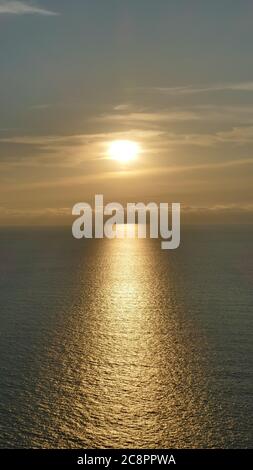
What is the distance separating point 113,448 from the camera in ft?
221

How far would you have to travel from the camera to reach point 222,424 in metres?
72.4

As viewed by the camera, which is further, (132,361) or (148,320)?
(148,320)

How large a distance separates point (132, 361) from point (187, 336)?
74.5 feet

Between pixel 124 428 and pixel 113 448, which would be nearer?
pixel 113 448

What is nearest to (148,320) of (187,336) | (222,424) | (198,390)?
(187,336)
